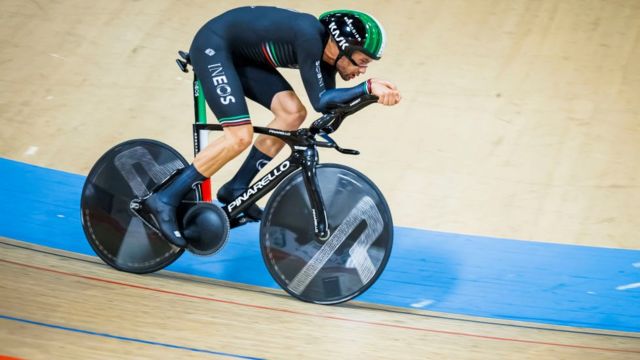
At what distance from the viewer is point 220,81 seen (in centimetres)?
352

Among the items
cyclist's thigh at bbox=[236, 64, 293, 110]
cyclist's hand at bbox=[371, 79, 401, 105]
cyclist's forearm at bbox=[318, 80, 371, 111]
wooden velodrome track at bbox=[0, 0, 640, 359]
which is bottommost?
wooden velodrome track at bbox=[0, 0, 640, 359]

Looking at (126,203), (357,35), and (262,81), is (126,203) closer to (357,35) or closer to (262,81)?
(262,81)

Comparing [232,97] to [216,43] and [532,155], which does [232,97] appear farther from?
[532,155]

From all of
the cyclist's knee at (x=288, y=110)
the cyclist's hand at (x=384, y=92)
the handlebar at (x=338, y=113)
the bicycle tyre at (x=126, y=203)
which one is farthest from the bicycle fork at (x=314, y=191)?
the bicycle tyre at (x=126, y=203)

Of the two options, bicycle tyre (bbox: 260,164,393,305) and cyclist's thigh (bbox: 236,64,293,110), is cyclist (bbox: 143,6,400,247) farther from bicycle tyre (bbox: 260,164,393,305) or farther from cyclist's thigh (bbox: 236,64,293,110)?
bicycle tyre (bbox: 260,164,393,305)

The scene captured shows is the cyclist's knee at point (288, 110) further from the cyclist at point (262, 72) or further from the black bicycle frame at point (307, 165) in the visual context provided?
the black bicycle frame at point (307, 165)

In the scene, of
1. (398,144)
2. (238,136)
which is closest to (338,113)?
(238,136)

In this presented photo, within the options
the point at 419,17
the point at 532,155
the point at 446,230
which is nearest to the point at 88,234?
the point at 446,230

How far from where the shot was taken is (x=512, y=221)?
4.65m

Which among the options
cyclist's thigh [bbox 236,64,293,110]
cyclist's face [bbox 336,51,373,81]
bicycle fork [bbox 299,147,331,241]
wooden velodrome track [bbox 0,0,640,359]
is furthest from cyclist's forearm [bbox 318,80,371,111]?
wooden velodrome track [bbox 0,0,640,359]

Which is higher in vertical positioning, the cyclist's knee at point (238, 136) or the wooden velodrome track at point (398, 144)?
the cyclist's knee at point (238, 136)

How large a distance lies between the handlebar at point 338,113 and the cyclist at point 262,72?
34 mm

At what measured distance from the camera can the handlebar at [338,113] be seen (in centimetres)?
326

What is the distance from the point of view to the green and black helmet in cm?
331
